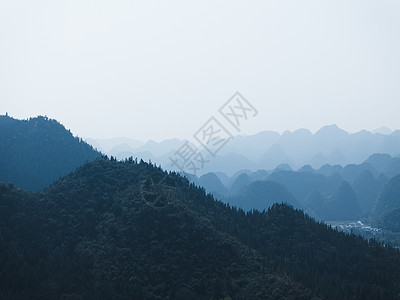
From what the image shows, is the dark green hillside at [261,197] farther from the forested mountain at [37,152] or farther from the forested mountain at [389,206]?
the forested mountain at [37,152]

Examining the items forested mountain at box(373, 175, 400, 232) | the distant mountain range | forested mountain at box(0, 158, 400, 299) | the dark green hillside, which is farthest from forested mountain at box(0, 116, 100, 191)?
forested mountain at box(373, 175, 400, 232)

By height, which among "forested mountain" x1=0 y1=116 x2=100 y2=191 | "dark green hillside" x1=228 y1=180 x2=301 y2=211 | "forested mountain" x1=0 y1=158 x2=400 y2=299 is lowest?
"forested mountain" x1=0 y1=158 x2=400 y2=299

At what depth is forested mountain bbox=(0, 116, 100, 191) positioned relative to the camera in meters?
92.8

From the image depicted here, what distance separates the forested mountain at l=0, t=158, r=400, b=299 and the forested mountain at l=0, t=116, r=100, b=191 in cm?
3785

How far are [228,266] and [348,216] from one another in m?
129

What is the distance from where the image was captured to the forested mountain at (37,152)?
9284cm

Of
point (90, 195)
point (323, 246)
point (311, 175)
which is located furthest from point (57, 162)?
point (311, 175)

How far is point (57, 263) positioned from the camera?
4250cm

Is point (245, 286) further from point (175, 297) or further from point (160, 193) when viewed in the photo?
point (160, 193)

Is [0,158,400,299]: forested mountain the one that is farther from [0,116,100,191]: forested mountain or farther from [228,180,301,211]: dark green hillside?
[228,180,301,211]: dark green hillside

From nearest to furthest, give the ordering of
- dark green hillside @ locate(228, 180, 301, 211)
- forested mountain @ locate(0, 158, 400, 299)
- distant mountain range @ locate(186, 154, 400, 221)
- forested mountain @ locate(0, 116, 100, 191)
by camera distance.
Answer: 1. forested mountain @ locate(0, 158, 400, 299)
2. forested mountain @ locate(0, 116, 100, 191)
3. dark green hillside @ locate(228, 180, 301, 211)
4. distant mountain range @ locate(186, 154, 400, 221)

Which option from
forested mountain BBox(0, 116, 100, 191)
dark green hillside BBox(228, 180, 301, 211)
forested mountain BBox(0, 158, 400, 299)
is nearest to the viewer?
forested mountain BBox(0, 158, 400, 299)

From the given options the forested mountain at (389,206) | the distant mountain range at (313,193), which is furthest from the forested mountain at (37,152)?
the forested mountain at (389,206)

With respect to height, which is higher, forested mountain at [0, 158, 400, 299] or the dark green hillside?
the dark green hillside
